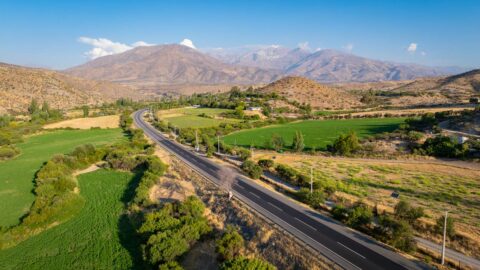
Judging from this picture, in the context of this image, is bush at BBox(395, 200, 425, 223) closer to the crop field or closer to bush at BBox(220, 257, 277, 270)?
the crop field

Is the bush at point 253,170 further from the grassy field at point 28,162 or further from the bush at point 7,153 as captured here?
the bush at point 7,153

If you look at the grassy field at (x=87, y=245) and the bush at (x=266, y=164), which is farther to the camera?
the bush at (x=266, y=164)

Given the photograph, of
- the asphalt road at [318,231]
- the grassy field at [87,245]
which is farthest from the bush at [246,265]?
the grassy field at [87,245]

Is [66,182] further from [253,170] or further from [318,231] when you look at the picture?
[318,231]

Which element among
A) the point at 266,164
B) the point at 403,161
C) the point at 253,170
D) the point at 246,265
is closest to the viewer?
the point at 246,265

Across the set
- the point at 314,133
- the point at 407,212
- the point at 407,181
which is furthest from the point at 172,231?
the point at 314,133

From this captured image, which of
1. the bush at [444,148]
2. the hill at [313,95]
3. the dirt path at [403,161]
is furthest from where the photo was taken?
the hill at [313,95]

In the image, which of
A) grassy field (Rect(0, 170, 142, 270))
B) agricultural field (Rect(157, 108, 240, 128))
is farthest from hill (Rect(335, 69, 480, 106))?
grassy field (Rect(0, 170, 142, 270))
